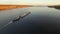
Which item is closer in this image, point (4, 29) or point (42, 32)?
point (42, 32)

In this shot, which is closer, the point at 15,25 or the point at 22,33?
the point at 22,33

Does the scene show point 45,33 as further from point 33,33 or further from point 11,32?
point 11,32

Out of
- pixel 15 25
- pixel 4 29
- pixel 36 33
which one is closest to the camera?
pixel 36 33

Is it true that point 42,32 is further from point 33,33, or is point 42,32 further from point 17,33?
point 17,33

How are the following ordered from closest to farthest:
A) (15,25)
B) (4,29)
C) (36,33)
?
1. (36,33)
2. (4,29)
3. (15,25)

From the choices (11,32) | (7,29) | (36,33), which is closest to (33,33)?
(36,33)

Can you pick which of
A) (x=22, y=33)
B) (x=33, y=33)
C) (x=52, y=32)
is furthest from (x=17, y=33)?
(x=52, y=32)

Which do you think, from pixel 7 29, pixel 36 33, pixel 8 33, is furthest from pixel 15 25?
pixel 36 33

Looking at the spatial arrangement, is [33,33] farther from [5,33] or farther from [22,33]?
[5,33]
